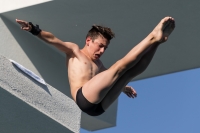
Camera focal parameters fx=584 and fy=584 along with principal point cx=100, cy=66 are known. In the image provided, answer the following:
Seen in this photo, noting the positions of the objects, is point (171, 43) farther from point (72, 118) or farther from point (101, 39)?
point (101, 39)

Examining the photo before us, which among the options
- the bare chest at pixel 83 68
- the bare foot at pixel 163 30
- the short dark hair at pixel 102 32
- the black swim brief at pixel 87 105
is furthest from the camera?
the bare chest at pixel 83 68

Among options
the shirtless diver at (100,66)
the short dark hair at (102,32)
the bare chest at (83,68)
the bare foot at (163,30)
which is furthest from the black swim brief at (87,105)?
the bare foot at (163,30)

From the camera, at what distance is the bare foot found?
503 cm

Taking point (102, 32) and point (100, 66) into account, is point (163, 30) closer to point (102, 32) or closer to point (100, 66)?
point (102, 32)

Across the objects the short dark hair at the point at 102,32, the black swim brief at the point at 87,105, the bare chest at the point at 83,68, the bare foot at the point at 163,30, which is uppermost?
the bare foot at the point at 163,30

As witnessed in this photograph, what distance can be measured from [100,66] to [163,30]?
3.74ft

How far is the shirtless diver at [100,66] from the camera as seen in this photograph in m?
5.07

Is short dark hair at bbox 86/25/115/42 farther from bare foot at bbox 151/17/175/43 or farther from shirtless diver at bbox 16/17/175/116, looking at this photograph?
bare foot at bbox 151/17/175/43

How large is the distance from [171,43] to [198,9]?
3.32 ft

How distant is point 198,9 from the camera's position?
26.5 feet

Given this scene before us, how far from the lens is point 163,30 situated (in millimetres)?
5098

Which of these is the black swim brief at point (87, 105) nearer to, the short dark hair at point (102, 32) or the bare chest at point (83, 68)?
the bare chest at point (83, 68)

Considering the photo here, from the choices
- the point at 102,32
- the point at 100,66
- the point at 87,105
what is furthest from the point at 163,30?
the point at 100,66

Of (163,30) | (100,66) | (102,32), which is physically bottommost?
(100,66)
